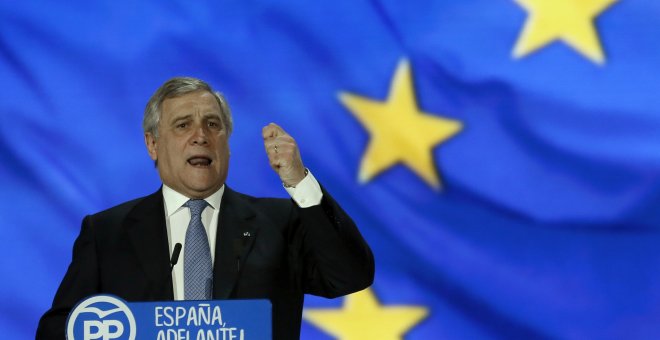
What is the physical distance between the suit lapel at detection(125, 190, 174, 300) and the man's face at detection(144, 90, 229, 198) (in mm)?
76

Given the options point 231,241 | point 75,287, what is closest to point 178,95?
point 231,241

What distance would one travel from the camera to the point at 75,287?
2588 millimetres

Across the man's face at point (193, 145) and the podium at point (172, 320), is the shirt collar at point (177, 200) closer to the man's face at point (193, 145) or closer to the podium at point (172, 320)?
the man's face at point (193, 145)

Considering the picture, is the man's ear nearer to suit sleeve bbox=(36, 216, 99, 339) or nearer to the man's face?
the man's face

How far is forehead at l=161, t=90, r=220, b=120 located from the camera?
269 centimetres

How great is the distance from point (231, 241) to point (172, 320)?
0.55 m

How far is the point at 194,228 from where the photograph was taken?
2.61m

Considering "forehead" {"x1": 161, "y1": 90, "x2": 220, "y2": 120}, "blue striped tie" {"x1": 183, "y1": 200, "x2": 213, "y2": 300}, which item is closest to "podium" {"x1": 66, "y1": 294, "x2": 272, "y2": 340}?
"blue striped tie" {"x1": 183, "y1": 200, "x2": 213, "y2": 300}

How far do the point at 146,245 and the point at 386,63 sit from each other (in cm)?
209

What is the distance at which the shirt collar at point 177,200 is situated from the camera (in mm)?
2688

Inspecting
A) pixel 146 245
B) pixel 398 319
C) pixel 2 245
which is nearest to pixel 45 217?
pixel 2 245

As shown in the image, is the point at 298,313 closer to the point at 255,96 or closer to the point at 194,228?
the point at 194,228

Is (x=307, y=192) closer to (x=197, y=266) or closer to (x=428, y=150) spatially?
(x=197, y=266)

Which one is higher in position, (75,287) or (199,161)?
(199,161)
